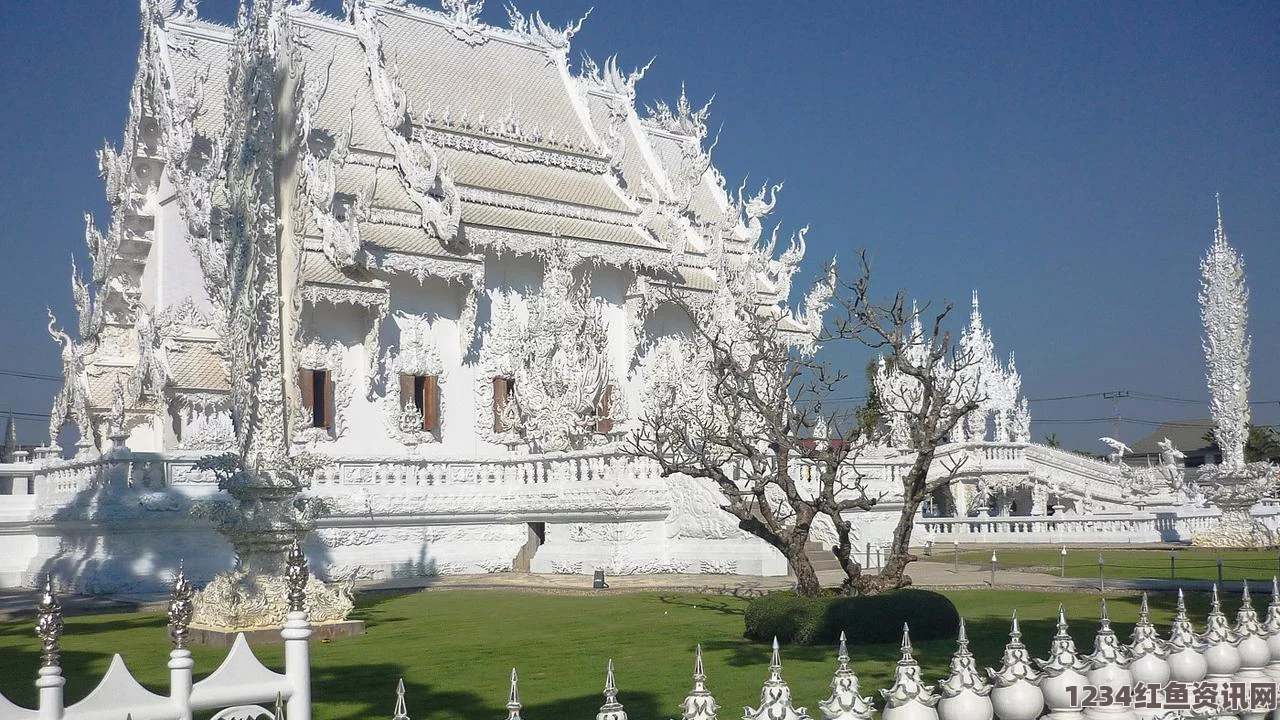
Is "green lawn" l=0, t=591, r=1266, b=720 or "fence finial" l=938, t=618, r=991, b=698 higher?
"fence finial" l=938, t=618, r=991, b=698

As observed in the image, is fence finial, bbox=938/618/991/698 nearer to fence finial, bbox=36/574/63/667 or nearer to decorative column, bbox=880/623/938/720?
decorative column, bbox=880/623/938/720

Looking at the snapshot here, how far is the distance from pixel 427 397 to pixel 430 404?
0.15m

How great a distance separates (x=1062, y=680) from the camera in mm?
6469

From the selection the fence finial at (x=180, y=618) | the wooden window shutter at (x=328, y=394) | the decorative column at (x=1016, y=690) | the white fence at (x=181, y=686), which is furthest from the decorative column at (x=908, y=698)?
the wooden window shutter at (x=328, y=394)

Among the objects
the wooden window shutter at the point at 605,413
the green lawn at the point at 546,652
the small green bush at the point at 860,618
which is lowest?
the green lawn at the point at 546,652

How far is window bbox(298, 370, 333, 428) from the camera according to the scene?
84.3ft

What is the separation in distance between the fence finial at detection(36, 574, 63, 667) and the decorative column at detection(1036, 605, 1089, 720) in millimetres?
4339

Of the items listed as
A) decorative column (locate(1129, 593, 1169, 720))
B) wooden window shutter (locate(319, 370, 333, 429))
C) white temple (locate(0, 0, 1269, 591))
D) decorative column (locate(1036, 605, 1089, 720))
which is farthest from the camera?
wooden window shutter (locate(319, 370, 333, 429))

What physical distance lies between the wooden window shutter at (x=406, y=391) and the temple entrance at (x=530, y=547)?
153 inches

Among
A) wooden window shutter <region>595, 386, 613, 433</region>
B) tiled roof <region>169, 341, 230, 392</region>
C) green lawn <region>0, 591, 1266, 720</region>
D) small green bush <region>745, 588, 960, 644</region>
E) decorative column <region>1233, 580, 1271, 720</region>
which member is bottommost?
green lawn <region>0, 591, 1266, 720</region>

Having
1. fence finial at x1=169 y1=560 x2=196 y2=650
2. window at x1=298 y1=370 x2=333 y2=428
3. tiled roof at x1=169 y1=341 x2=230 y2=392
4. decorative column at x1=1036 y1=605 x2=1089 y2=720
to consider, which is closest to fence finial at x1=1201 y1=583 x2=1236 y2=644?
decorative column at x1=1036 y1=605 x2=1089 y2=720

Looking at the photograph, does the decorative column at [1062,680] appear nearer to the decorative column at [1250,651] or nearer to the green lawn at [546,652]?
the decorative column at [1250,651]

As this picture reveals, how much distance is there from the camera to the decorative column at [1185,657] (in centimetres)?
702

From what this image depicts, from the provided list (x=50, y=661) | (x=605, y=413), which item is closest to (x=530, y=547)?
(x=605, y=413)
